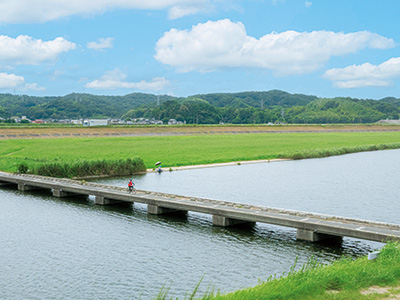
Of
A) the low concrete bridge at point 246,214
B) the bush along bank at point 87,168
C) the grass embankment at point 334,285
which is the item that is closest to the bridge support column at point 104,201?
the low concrete bridge at point 246,214

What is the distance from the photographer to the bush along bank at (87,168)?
5234 cm

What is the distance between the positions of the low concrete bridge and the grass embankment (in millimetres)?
6488

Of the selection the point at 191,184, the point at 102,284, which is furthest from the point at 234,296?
the point at 191,184

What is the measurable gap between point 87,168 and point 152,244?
3028cm

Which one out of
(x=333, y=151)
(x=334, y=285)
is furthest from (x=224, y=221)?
(x=333, y=151)

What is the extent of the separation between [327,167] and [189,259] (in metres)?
45.6

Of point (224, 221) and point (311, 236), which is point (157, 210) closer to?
point (224, 221)

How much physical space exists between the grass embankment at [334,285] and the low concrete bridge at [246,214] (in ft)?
21.3

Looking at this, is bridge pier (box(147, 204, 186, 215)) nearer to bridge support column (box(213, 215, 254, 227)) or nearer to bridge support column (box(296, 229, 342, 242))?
bridge support column (box(213, 215, 254, 227))

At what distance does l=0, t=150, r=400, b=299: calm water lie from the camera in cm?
2033

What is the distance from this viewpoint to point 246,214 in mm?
28781

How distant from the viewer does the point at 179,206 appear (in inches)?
1280

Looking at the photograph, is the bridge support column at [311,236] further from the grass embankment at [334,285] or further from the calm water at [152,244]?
the grass embankment at [334,285]

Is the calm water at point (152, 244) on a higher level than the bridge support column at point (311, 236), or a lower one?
lower
